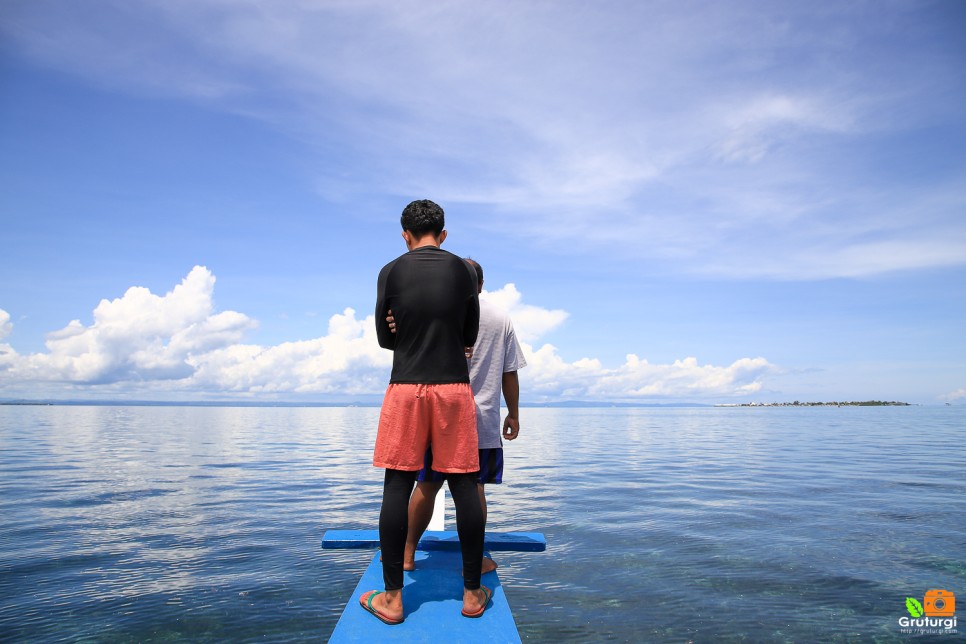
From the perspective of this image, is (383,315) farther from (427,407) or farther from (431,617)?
(431,617)

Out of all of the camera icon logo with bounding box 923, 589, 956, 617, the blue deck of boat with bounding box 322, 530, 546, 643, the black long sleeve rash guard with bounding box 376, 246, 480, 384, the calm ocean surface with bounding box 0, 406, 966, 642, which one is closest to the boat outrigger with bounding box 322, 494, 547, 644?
the blue deck of boat with bounding box 322, 530, 546, 643

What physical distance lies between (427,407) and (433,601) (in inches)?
53.9

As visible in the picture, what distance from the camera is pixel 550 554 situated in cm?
826

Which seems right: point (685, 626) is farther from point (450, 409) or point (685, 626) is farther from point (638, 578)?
point (450, 409)

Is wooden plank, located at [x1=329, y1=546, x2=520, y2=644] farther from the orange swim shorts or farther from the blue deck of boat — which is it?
the orange swim shorts

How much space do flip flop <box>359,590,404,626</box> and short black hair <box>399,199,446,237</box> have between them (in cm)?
249

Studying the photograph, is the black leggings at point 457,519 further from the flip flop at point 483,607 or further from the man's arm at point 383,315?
the man's arm at point 383,315

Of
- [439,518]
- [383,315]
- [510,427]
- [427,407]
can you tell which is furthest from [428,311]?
[439,518]

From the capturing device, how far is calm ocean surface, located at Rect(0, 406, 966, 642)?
5.82m

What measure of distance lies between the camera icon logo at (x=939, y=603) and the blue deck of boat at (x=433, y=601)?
15.0 feet

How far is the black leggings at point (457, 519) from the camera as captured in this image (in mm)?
3836

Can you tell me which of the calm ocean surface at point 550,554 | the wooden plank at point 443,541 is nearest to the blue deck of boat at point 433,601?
the wooden plank at point 443,541

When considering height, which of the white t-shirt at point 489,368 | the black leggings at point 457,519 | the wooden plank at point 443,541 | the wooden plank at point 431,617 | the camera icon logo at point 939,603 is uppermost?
the white t-shirt at point 489,368

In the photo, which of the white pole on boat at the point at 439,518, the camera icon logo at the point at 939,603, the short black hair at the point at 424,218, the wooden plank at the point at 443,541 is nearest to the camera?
the short black hair at the point at 424,218
